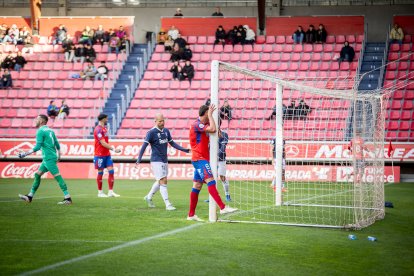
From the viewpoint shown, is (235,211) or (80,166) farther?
(80,166)

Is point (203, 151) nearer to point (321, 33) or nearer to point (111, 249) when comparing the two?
point (111, 249)

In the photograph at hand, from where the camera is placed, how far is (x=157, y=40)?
3503 cm

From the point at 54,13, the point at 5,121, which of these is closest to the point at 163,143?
the point at 5,121

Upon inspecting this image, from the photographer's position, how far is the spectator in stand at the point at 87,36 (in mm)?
Answer: 34219

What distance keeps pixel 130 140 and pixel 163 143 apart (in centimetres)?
1352

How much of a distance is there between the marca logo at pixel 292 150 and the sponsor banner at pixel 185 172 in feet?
2.84

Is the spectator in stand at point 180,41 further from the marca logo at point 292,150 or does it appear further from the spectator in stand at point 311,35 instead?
the marca logo at point 292,150

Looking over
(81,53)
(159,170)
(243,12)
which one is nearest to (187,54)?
(243,12)

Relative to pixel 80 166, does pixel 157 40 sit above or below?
above

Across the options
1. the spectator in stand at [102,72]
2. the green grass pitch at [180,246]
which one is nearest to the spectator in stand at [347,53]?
the spectator in stand at [102,72]

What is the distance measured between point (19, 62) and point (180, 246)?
90.3ft

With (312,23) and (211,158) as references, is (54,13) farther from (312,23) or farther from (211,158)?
(211,158)

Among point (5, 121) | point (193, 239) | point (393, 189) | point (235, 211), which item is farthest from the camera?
point (5, 121)

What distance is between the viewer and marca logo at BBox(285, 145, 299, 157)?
23416mm
